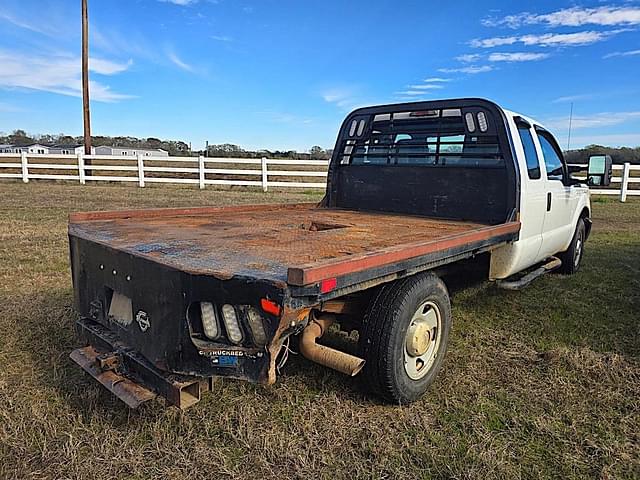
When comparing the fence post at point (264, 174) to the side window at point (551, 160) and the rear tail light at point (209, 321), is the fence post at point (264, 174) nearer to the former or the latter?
the side window at point (551, 160)

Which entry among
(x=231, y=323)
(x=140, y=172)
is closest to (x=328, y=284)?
(x=231, y=323)

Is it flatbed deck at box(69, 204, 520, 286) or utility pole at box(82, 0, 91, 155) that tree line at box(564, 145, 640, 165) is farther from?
flatbed deck at box(69, 204, 520, 286)

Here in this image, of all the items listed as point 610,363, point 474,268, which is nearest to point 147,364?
point 474,268

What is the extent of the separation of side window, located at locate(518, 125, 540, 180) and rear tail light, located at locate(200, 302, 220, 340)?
3.37 m

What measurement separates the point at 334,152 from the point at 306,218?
1.31 m

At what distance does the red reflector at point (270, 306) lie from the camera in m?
2.10

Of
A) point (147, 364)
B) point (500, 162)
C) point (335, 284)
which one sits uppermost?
point (500, 162)

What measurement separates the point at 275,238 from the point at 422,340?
1.15 m

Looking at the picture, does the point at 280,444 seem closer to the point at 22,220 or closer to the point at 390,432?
the point at 390,432

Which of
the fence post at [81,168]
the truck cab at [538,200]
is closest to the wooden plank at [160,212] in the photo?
the truck cab at [538,200]

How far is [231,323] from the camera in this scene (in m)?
2.27

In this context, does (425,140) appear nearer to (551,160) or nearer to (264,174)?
(551,160)

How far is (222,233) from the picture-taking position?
3.55 m

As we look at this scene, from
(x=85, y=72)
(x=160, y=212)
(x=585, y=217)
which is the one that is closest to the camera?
(x=160, y=212)
